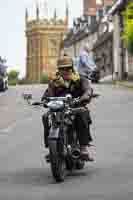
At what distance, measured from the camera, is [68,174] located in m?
12.0

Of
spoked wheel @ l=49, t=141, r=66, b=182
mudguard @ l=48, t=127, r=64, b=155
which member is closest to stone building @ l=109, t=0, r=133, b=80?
mudguard @ l=48, t=127, r=64, b=155

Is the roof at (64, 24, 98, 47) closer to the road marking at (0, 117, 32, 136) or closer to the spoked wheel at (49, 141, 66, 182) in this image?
the road marking at (0, 117, 32, 136)

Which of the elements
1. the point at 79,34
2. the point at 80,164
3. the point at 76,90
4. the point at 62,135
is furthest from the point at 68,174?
the point at 79,34

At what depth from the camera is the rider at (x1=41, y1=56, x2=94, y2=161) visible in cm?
1193

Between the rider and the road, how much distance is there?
541 mm

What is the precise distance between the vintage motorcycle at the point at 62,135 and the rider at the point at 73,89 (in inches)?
3.4

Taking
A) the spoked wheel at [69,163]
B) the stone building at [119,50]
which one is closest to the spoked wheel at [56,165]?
the spoked wheel at [69,163]

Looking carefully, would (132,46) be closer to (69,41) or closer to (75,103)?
(75,103)

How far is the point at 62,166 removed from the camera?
11305 millimetres

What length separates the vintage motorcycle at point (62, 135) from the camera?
11.1 metres

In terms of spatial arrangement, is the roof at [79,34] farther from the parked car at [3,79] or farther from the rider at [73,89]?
the rider at [73,89]

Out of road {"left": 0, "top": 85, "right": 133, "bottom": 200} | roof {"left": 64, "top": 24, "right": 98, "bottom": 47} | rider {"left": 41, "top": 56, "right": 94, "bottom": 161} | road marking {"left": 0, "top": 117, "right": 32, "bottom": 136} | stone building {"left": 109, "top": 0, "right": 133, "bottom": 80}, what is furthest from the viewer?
roof {"left": 64, "top": 24, "right": 98, "bottom": 47}

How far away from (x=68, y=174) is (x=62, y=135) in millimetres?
779

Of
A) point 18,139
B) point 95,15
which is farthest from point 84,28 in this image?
point 18,139
